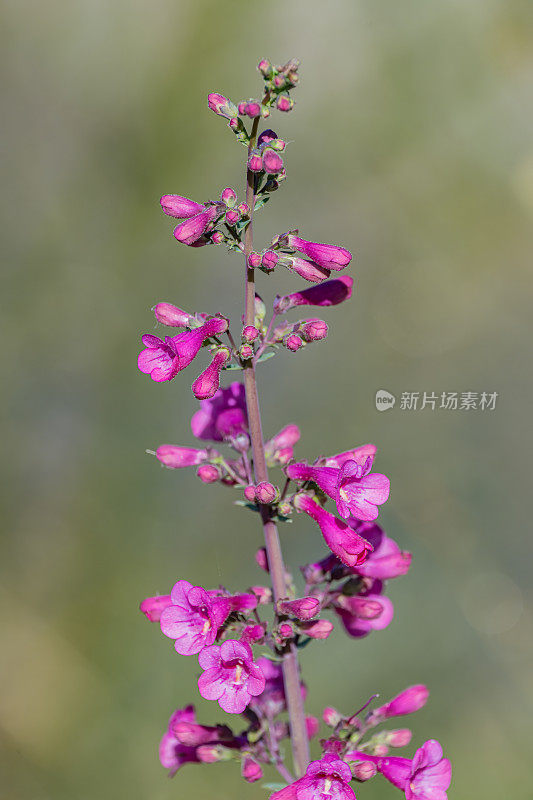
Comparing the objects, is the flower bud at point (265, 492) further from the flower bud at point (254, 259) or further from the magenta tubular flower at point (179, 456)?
the flower bud at point (254, 259)

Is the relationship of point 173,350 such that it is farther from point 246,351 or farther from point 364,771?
point 364,771

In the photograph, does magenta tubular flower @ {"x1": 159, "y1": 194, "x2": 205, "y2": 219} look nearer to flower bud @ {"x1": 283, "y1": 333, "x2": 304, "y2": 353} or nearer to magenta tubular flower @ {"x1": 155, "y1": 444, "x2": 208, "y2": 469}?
flower bud @ {"x1": 283, "y1": 333, "x2": 304, "y2": 353}

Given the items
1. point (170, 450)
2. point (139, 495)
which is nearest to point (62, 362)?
point (139, 495)

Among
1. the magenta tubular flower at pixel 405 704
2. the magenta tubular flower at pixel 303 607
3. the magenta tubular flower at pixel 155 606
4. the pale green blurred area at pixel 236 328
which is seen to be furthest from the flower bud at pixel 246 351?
the pale green blurred area at pixel 236 328

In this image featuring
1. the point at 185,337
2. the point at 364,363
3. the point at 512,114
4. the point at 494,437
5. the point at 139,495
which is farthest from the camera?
the point at 512,114

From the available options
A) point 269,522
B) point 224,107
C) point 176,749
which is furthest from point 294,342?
point 176,749

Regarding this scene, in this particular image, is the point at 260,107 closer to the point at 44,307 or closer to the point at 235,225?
the point at 235,225
